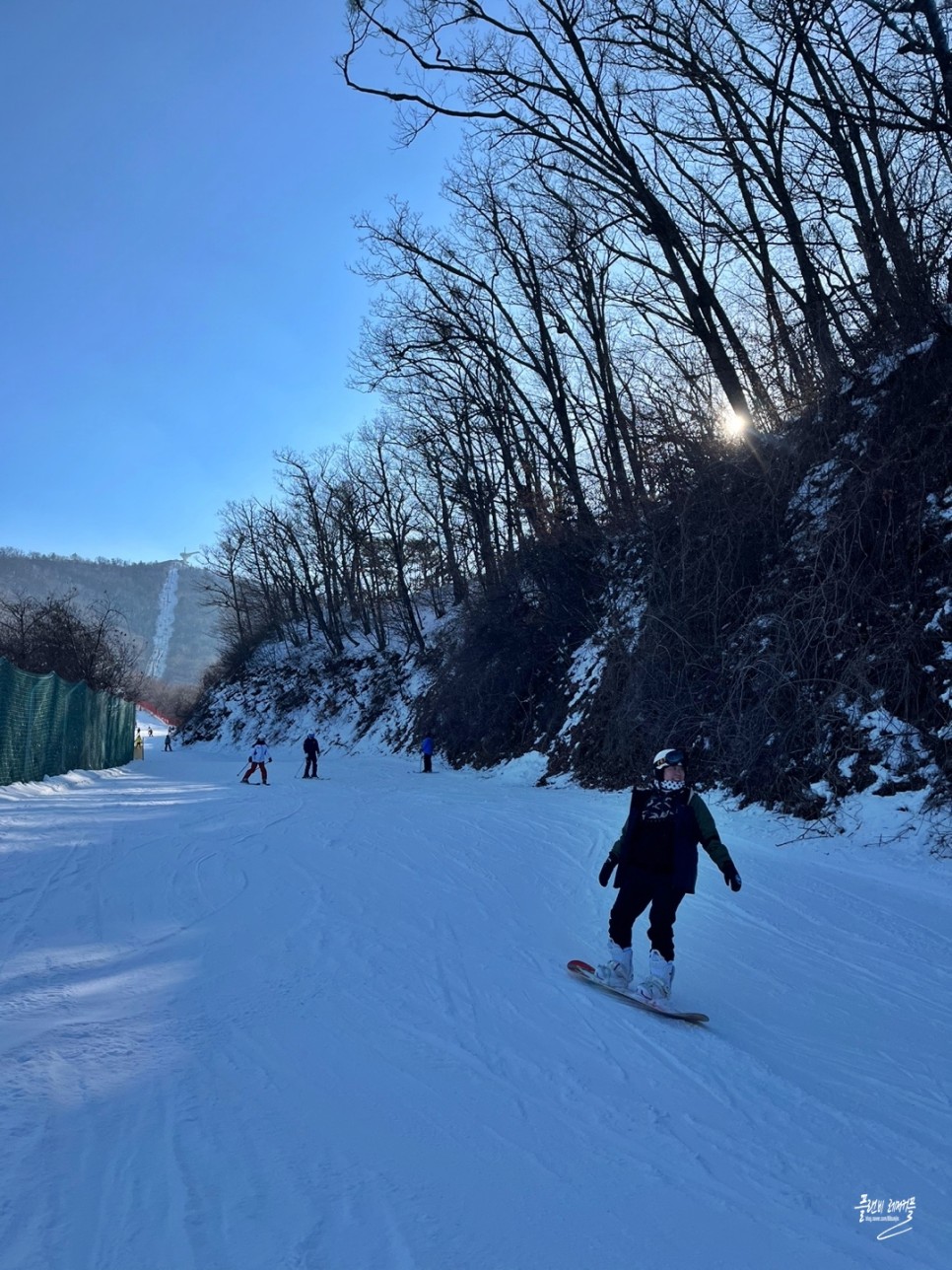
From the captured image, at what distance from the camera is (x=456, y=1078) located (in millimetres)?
4168

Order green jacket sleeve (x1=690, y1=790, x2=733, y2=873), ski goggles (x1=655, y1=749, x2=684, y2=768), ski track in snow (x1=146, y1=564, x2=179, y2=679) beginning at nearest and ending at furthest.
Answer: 1. green jacket sleeve (x1=690, y1=790, x2=733, y2=873)
2. ski goggles (x1=655, y1=749, x2=684, y2=768)
3. ski track in snow (x1=146, y1=564, x2=179, y2=679)

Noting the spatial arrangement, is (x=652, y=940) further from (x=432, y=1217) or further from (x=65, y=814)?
(x=65, y=814)

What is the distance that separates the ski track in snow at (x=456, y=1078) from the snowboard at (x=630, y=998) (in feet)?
0.37

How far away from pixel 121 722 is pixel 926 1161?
116 ft

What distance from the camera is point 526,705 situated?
24469 mm

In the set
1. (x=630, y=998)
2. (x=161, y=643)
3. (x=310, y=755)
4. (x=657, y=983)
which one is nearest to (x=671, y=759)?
(x=657, y=983)

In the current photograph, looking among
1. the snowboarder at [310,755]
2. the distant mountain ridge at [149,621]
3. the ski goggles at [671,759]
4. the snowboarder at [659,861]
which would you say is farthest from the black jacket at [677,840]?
the distant mountain ridge at [149,621]

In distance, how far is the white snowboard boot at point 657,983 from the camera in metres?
5.41

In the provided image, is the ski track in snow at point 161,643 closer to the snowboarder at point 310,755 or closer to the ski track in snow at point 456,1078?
the snowboarder at point 310,755

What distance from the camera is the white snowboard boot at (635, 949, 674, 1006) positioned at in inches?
213

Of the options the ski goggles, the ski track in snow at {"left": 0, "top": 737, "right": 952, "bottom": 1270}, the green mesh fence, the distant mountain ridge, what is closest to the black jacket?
the ski goggles

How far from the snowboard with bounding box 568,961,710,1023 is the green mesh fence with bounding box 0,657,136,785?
13796 millimetres

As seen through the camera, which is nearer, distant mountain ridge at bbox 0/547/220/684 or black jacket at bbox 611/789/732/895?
black jacket at bbox 611/789/732/895

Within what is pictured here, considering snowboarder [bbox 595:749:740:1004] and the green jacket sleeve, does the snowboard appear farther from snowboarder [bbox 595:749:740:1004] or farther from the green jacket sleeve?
the green jacket sleeve
